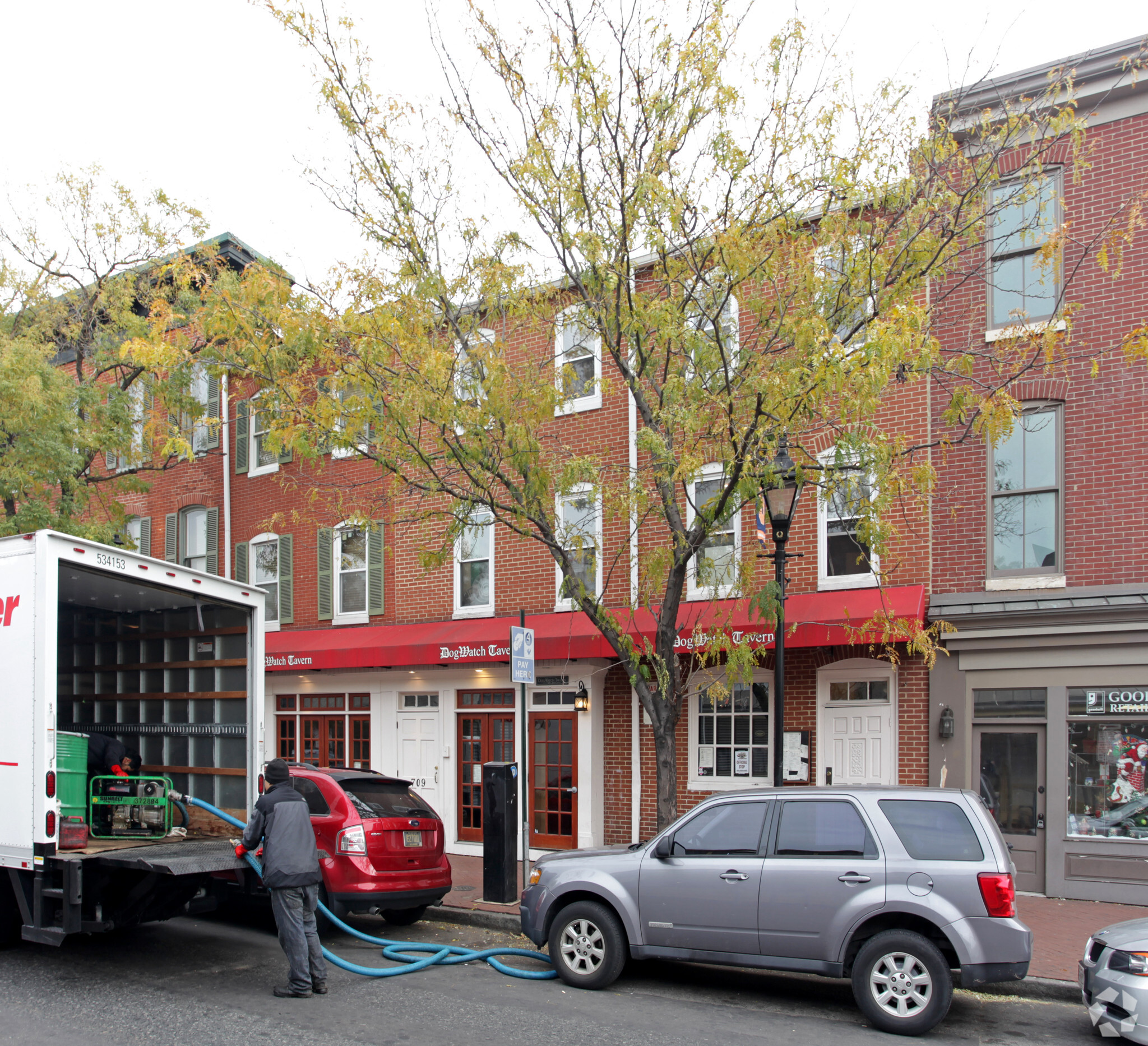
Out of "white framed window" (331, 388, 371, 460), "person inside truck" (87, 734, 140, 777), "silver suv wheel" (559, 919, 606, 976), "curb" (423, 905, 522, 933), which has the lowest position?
"curb" (423, 905, 522, 933)

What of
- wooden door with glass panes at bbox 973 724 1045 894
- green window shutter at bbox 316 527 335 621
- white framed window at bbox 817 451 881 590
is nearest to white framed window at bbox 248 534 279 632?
green window shutter at bbox 316 527 335 621

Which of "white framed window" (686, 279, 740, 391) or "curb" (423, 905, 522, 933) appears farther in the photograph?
"curb" (423, 905, 522, 933)

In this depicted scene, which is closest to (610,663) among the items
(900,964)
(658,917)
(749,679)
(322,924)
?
(749,679)

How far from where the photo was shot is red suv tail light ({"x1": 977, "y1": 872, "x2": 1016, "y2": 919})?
6820 mm

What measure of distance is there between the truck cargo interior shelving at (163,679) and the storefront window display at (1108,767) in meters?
9.10

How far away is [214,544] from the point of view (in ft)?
64.6

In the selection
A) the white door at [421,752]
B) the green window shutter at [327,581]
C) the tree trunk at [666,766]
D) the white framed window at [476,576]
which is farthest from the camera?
the green window shutter at [327,581]

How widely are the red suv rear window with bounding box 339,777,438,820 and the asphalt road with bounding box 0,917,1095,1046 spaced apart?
1255 millimetres

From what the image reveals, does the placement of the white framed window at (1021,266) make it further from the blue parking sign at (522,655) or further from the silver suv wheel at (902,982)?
the silver suv wheel at (902,982)

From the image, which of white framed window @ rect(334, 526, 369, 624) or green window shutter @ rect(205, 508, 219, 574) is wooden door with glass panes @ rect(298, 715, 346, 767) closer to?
white framed window @ rect(334, 526, 369, 624)

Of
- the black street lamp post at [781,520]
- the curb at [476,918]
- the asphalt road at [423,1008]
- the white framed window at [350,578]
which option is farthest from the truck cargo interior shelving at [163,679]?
the white framed window at [350,578]

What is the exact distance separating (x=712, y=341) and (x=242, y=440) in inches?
476

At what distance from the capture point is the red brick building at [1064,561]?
37.8ft

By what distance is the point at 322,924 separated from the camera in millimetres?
9742
